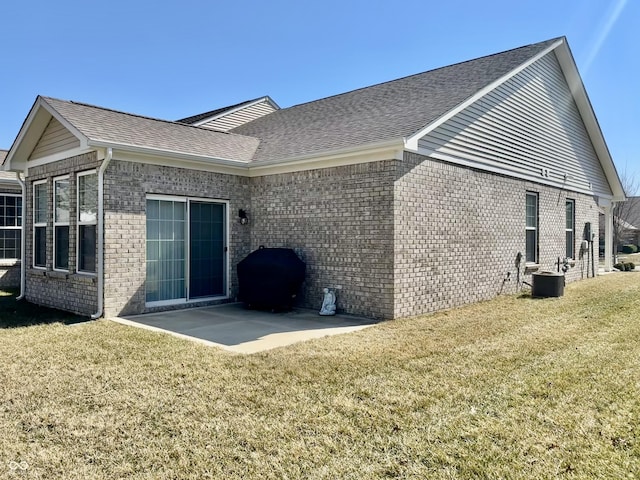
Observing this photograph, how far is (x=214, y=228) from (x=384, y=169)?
13.7 ft

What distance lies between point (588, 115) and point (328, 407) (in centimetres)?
1572

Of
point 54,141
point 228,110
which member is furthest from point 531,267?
point 54,141

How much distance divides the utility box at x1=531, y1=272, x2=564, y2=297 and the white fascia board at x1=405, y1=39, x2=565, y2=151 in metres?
4.68

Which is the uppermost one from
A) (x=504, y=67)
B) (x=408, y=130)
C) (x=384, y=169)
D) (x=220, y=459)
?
(x=504, y=67)

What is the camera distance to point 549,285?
36.7ft

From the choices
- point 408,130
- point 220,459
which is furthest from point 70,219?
point 220,459

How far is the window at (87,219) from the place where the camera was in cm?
874

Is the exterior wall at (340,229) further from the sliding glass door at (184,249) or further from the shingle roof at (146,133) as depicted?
the shingle roof at (146,133)

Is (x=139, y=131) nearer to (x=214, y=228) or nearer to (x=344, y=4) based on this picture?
(x=214, y=228)

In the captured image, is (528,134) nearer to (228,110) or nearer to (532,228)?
(532,228)

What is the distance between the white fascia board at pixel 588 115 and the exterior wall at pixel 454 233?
4.02 m

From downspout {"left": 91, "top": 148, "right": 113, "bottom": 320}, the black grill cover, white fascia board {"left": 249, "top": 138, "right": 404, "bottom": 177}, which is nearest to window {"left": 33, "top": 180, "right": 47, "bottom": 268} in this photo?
downspout {"left": 91, "top": 148, "right": 113, "bottom": 320}

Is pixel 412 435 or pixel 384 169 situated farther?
pixel 384 169

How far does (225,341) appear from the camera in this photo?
6.62 meters
